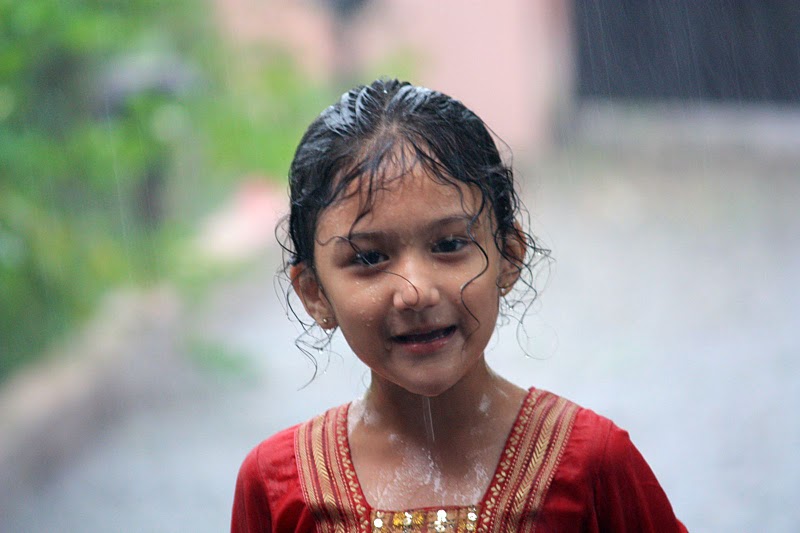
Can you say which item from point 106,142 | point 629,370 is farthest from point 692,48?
point 106,142

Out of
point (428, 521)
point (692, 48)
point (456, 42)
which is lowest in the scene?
point (428, 521)

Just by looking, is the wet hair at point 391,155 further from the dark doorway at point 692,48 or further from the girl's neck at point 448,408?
the dark doorway at point 692,48

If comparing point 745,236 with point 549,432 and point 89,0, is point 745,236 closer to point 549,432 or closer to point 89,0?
point 89,0

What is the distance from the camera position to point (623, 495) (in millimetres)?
1611

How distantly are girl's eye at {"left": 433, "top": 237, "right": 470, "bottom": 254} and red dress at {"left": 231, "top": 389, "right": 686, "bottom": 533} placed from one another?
33 cm

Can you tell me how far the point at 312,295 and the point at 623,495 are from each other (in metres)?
0.59

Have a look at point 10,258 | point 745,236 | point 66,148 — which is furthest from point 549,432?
point 745,236

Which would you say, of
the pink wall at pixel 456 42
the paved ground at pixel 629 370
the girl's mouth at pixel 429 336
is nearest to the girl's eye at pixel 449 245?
the girl's mouth at pixel 429 336

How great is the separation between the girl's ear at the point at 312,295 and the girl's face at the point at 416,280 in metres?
0.11

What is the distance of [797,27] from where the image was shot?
721cm

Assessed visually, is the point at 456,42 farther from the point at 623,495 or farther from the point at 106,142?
the point at 623,495

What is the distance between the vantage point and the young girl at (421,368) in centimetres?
153

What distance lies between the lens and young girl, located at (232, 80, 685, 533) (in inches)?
60.4

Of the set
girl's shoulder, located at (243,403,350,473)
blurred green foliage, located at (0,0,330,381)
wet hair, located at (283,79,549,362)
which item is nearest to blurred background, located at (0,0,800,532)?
blurred green foliage, located at (0,0,330,381)
